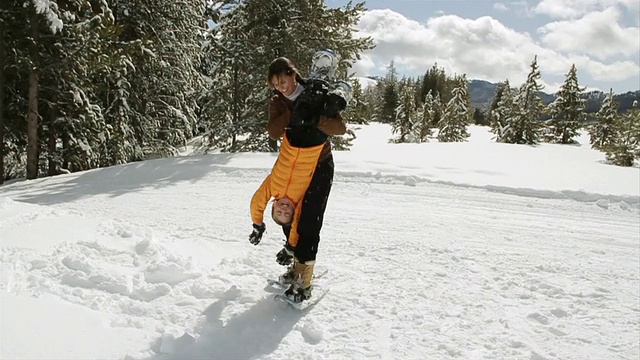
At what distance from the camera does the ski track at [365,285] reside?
3.14 meters

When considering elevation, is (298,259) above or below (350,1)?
below

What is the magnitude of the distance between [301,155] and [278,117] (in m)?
0.36

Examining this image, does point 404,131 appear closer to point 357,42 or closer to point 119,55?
point 357,42

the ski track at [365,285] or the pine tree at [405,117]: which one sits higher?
A: the pine tree at [405,117]

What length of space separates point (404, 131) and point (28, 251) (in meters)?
50.4

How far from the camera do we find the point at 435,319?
3598 mm

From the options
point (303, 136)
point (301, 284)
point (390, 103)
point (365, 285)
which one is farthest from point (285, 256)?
point (390, 103)

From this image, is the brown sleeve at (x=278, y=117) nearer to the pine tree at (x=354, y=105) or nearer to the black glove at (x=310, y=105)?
the black glove at (x=310, y=105)

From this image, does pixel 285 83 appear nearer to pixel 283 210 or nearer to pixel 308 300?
pixel 283 210

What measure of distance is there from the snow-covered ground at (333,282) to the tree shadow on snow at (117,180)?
26 cm

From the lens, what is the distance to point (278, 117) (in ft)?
11.2

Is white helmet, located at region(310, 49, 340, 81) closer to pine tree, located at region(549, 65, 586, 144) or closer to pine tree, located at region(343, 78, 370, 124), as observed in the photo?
pine tree, located at region(343, 78, 370, 124)

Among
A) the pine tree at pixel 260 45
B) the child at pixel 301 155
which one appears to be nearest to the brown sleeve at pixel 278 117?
the child at pixel 301 155

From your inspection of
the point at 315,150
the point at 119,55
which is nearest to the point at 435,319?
the point at 315,150
